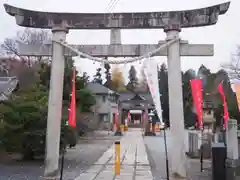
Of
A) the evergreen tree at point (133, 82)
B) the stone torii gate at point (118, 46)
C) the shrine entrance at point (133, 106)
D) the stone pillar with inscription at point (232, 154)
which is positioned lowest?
the stone pillar with inscription at point (232, 154)

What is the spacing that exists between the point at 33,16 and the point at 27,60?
29.6 metres

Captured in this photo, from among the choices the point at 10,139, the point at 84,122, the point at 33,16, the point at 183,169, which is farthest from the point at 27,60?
the point at 183,169

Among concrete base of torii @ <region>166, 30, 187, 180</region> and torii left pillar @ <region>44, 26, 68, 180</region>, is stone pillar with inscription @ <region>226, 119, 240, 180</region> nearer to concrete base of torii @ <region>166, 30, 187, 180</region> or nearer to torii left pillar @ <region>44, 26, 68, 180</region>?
concrete base of torii @ <region>166, 30, 187, 180</region>

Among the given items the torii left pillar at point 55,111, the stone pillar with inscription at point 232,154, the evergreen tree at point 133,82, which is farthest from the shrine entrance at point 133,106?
the stone pillar with inscription at point 232,154

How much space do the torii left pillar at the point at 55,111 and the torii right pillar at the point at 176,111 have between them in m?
3.65

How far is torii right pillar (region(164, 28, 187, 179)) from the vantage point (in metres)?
11.1

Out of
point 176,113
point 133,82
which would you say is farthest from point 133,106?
point 176,113

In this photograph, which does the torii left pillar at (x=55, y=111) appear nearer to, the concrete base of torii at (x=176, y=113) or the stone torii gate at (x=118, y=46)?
the stone torii gate at (x=118, y=46)

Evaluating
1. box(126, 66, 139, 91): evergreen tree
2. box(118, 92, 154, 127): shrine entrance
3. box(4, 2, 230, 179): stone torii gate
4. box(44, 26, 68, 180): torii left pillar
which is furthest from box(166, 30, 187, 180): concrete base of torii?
box(126, 66, 139, 91): evergreen tree

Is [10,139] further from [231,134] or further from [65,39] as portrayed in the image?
[231,134]

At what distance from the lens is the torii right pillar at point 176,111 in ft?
36.4

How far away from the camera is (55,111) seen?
37.9 ft

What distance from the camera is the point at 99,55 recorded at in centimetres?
1192

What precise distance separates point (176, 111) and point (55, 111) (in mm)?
3960
